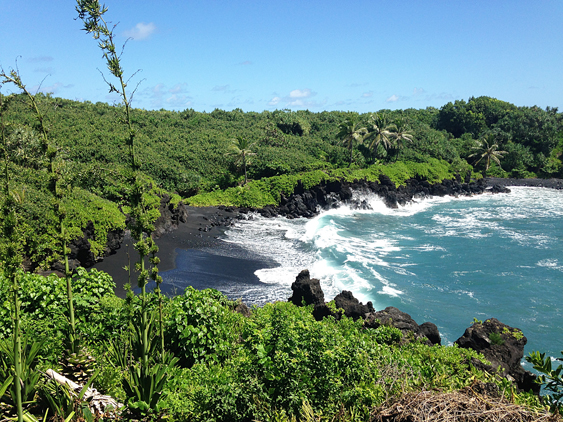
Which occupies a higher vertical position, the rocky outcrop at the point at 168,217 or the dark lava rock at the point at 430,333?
the rocky outcrop at the point at 168,217

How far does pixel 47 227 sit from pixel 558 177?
80.2 meters

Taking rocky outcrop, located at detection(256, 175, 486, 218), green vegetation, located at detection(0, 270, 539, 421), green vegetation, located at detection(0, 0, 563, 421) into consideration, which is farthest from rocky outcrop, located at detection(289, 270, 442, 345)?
rocky outcrop, located at detection(256, 175, 486, 218)

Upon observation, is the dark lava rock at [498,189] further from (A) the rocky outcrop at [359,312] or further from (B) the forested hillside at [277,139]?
(A) the rocky outcrop at [359,312]

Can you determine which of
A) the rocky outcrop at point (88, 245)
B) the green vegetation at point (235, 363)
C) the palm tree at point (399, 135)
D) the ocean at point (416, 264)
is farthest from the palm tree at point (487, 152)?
the green vegetation at point (235, 363)

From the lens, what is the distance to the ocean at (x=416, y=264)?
72.1 ft

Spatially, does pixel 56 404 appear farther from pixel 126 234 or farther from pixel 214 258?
pixel 126 234

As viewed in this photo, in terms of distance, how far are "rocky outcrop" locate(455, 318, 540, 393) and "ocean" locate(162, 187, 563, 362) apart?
334 centimetres

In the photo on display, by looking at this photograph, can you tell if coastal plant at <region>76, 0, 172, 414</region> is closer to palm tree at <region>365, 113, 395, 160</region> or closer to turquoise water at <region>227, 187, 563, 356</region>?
turquoise water at <region>227, 187, 563, 356</region>

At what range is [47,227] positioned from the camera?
2239 cm

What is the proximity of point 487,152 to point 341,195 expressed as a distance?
3569 cm

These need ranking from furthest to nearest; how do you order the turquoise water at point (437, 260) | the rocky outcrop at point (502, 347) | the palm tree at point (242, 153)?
the palm tree at point (242, 153) < the turquoise water at point (437, 260) < the rocky outcrop at point (502, 347)

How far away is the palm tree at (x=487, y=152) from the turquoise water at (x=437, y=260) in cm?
2094

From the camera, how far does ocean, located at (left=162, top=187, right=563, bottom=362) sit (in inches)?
865

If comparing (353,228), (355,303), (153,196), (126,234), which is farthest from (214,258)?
(353,228)
